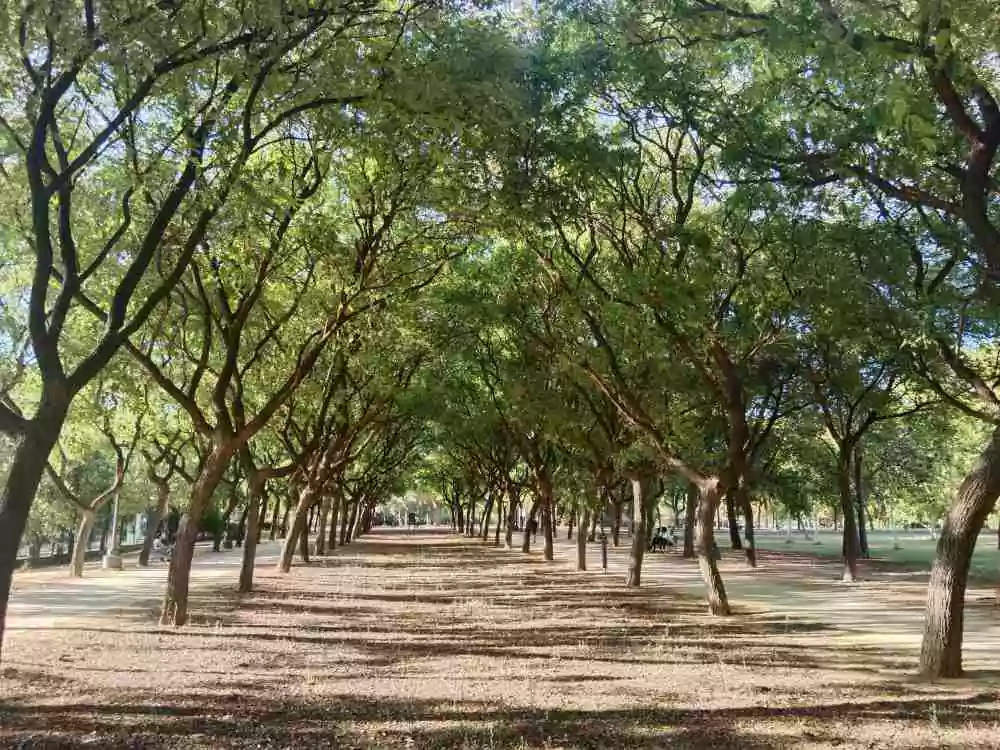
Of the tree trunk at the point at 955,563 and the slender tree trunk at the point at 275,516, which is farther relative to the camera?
the slender tree trunk at the point at 275,516

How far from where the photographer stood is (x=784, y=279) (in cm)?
1329

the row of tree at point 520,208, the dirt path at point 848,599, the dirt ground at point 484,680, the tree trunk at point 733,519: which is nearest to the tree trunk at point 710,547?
the row of tree at point 520,208

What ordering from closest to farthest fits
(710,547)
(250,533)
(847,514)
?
(710,547), (250,533), (847,514)

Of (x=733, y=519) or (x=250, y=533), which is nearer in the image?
(x=250, y=533)

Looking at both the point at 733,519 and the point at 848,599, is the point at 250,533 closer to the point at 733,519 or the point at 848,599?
the point at 848,599

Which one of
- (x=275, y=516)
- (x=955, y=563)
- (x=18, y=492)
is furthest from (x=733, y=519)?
(x=18, y=492)

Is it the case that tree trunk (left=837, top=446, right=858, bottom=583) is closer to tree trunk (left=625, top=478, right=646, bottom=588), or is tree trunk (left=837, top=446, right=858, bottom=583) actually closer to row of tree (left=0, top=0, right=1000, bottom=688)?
row of tree (left=0, top=0, right=1000, bottom=688)

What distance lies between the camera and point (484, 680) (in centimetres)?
930

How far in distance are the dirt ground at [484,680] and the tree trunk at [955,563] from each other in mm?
379

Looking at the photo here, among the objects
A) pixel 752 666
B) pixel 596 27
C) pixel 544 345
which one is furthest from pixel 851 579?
pixel 596 27

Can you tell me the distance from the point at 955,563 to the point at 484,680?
5180 millimetres

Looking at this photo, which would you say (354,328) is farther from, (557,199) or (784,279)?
(784,279)

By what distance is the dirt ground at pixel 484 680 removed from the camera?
6.92 metres

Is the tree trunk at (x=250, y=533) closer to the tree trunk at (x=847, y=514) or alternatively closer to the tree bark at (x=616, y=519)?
the tree bark at (x=616, y=519)
